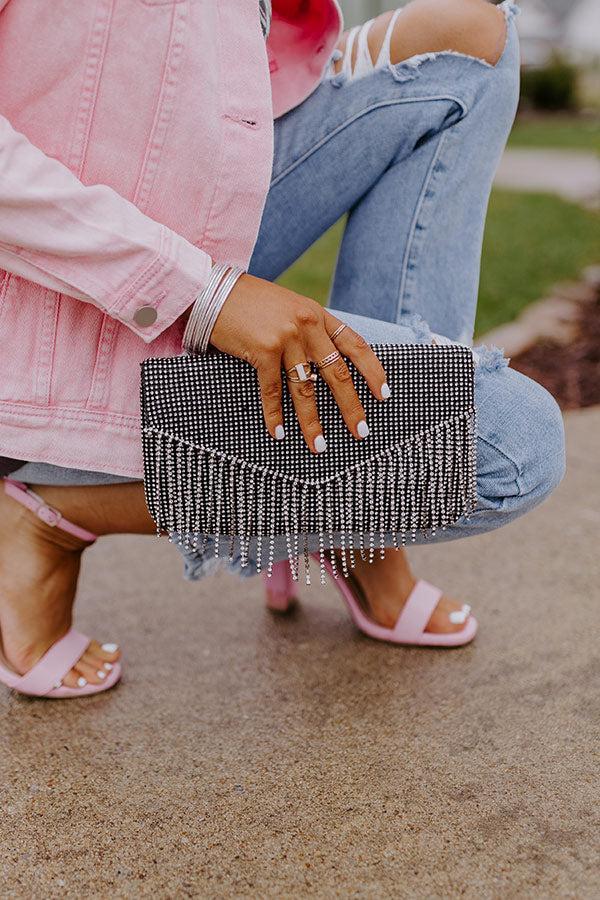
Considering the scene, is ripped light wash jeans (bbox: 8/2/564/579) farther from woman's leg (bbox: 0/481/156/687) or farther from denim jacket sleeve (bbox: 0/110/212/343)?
denim jacket sleeve (bbox: 0/110/212/343)

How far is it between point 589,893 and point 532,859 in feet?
0.28

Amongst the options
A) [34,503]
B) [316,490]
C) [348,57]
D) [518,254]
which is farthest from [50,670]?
[518,254]

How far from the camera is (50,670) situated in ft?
5.53

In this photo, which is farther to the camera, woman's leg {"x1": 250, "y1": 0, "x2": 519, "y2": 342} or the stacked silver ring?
woman's leg {"x1": 250, "y1": 0, "x2": 519, "y2": 342}

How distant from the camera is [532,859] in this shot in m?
1.26

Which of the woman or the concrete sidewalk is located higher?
the woman

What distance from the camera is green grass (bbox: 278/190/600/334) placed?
4.50 meters

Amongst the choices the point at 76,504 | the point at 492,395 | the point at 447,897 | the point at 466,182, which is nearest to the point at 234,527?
the point at 76,504

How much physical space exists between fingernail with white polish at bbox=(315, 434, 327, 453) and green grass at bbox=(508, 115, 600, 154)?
850 centimetres

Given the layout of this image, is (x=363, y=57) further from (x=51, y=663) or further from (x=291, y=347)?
(x=51, y=663)

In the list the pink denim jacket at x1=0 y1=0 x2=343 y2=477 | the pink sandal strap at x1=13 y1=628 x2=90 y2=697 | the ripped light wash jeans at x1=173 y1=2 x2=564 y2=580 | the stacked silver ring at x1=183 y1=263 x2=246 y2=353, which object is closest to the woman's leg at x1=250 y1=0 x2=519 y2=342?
the ripped light wash jeans at x1=173 y1=2 x2=564 y2=580

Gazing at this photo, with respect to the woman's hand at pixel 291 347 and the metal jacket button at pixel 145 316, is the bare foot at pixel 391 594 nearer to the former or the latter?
the woman's hand at pixel 291 347

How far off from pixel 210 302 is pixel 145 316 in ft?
0.30

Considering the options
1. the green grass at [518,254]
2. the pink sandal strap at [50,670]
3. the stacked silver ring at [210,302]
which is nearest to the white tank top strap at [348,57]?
the stacked silver ring at [210,302]
